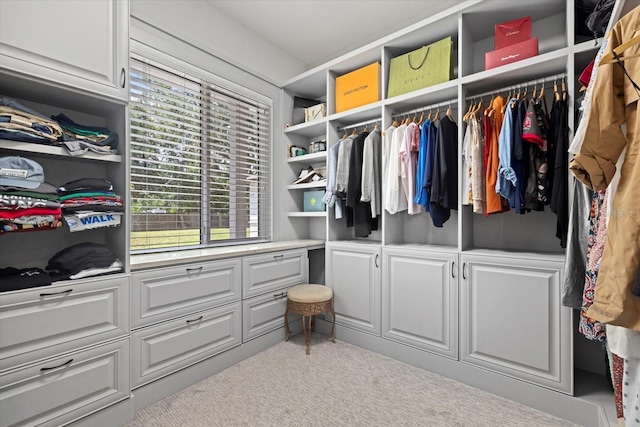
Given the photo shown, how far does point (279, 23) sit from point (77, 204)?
2.32 metres

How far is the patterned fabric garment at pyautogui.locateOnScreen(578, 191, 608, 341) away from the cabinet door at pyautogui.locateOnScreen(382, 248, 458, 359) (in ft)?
2.73

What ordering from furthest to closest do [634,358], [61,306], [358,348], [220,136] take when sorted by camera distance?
[220,136] < [358,348] < [61,306] < [634,358]

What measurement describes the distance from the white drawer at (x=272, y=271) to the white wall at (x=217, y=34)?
1818mm

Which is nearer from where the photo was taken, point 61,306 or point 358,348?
point 61,306

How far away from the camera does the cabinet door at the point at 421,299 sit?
2123 millimetres

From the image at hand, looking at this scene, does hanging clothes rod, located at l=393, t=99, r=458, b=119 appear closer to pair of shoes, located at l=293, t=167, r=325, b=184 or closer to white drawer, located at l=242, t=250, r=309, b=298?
pair of shoes, located at l=293, t=167, r=325, b=184

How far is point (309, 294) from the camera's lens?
2.53 meters

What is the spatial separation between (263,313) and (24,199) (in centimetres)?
170

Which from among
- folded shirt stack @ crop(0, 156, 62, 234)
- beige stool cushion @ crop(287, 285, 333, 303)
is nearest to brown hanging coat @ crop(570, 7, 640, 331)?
beige stool cushion @ crop(287, 285, 333, 303)

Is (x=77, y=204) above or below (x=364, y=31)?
below

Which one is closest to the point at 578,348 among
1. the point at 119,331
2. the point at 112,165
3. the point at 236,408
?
the point at 236,408

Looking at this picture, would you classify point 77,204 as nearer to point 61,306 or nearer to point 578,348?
point 61,306

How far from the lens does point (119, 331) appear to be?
162 cm

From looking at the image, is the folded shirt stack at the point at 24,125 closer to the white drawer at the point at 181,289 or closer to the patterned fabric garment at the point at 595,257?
the white drawer at the point at 181,289
